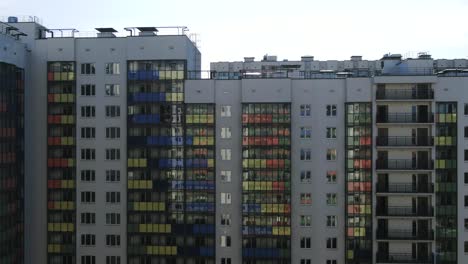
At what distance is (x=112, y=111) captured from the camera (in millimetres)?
59656

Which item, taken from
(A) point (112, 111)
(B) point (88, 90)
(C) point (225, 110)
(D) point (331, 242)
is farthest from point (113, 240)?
(D) point (331, 242)

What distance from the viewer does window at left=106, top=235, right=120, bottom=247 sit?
5953 cm

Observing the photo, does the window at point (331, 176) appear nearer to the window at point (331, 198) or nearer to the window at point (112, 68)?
the window at point (331, 198)

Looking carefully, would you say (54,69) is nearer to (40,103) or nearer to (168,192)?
(40,103)

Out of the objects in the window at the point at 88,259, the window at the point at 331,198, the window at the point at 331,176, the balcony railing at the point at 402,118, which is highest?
the balcony railing at the point at 402,118

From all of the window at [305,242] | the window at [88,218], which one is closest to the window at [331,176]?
the window at [305,242]

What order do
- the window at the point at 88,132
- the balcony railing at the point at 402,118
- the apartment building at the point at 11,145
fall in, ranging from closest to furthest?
the apartment building at the point at 11,145 → the balcony railing at the point at 402,118 → the window at the point at 88,132

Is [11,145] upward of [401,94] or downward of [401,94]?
downward

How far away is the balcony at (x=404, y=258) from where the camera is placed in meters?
58.0

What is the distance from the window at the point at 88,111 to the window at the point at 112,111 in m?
1.60

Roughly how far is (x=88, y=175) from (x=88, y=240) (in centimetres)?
744

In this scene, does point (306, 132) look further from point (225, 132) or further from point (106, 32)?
point (106, 32)

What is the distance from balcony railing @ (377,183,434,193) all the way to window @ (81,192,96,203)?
3222 cm

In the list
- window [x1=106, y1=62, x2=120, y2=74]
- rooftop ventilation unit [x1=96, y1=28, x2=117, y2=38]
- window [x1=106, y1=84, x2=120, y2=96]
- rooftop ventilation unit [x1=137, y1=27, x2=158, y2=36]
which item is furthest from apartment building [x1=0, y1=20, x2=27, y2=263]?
rooftop ventilation unit [x1=137, y1=27, x2=158, y2=36]
